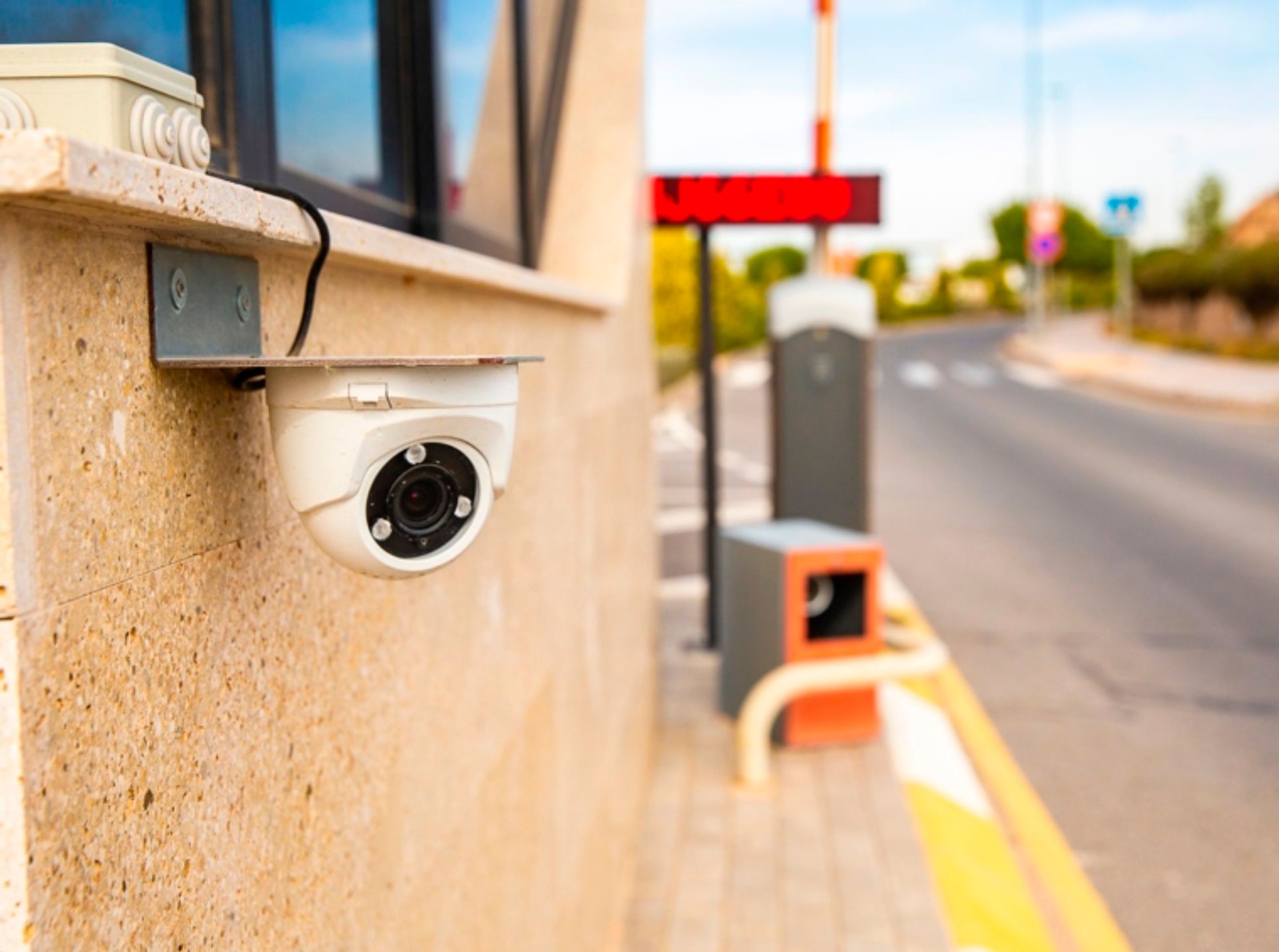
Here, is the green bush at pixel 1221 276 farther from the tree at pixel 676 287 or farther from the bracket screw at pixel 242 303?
the bracket screw at pixel 242 303

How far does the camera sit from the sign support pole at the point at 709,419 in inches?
267

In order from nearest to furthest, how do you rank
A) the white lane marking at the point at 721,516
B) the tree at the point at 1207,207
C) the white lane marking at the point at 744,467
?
1. the white lane marking at the point at 721,516
2. the white lane marking at the point at 744,467
3. the tree at the point at 1207,207

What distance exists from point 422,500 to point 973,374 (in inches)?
1214

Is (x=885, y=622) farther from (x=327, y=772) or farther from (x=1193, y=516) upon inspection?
(x=327, y=772)

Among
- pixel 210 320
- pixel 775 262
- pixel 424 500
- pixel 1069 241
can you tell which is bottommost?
pixel 424 500

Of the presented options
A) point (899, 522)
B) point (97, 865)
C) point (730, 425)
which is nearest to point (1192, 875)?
point (97, 865)

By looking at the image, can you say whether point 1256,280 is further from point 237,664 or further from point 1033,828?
point 237,664

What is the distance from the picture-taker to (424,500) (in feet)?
4.50

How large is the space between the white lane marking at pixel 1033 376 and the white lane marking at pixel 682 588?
19.0 meters

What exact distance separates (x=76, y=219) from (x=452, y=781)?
1.28 metres

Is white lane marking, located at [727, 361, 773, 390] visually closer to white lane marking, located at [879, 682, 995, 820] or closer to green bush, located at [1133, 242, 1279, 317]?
green bush, located at [1133, 242, 1279, 317]

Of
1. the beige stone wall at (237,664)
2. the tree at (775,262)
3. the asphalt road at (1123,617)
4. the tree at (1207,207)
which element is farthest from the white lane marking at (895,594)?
the tree at (1207,207)

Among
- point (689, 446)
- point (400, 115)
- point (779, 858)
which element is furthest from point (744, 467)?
point (400, 115)

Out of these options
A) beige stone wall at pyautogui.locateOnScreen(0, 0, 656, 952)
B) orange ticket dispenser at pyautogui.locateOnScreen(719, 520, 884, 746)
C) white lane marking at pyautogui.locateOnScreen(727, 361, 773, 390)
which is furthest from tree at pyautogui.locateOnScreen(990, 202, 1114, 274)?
beige stone wall at pyautogui.locateOnScreen(0, 0, 656, 952)
